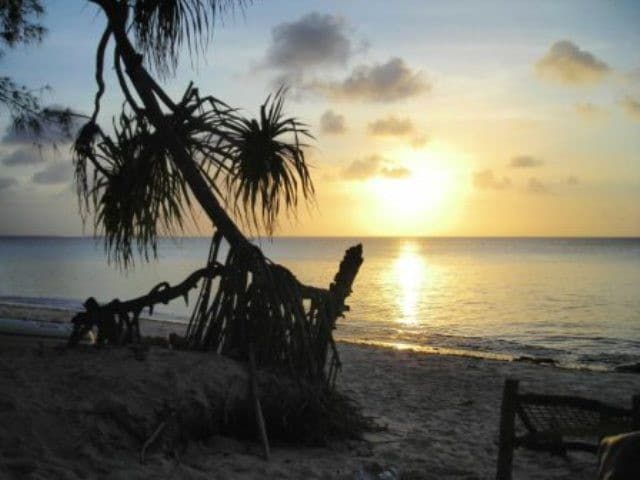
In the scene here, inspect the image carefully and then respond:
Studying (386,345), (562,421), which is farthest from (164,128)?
(386,345)

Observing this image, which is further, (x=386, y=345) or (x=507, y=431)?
(x=386, y=345)

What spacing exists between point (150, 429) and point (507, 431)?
9.77 ft

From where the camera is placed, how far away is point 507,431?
5051 millimetres

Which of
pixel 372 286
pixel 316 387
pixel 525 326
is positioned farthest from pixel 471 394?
pixel 372 286

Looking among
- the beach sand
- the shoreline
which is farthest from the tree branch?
the shoreline

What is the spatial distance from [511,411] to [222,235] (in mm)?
3154

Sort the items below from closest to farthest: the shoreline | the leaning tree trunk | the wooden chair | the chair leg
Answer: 1. the wooden chair
2. the chair leg
3. the leaning tree trunk
4. the shoreline

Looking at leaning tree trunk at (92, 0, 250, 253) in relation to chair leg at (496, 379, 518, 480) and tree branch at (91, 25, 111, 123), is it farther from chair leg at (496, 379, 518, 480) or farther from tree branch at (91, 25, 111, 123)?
chair leg at (496, 379, 518, 480)

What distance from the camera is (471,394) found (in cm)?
1034

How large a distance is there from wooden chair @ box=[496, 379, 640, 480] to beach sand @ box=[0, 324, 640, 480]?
837 mm

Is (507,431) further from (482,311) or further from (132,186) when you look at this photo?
(482,311)

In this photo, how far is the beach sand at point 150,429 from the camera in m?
4.36

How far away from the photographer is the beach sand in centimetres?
436

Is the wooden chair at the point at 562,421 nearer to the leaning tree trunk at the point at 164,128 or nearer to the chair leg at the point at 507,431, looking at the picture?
the chair leg at the point at 507,431
